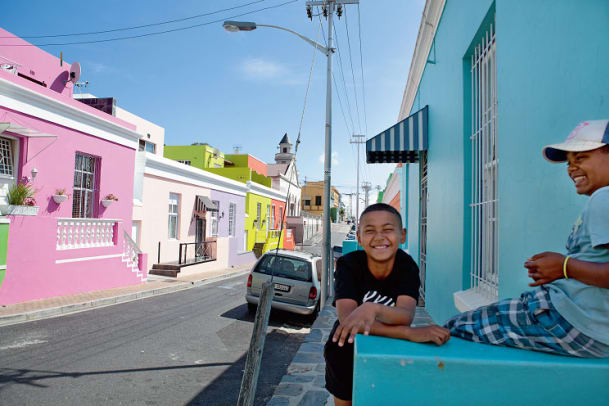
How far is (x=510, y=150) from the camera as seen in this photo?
2.80m

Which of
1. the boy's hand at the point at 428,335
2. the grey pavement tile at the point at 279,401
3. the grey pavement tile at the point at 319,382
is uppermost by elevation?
the boy's hand at the point at 428,335

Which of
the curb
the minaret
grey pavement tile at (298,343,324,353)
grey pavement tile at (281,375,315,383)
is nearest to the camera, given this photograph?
grey pavement tile at (281,375,315,383)

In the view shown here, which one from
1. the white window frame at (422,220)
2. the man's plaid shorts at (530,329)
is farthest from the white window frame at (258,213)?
the man's plaid shorts at (530,329)

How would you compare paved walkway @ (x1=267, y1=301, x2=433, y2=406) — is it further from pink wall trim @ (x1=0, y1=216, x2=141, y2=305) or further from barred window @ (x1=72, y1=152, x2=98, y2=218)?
barred window @ (x1=72, y1=152, x2=98, y2=218)

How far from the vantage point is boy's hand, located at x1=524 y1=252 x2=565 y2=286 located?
1307 millimetres

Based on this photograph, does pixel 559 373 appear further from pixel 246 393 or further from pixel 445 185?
pixel 445 185

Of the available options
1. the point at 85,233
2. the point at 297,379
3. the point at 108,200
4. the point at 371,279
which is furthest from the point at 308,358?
the point at 108,200

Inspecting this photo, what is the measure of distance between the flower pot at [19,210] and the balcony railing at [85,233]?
0.87 meters

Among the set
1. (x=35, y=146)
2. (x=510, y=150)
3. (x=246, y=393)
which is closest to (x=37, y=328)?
(x=35, y=146)

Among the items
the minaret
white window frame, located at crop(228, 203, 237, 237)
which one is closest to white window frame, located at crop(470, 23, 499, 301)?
white window frame, located at crop(228, 203, 237, 237)

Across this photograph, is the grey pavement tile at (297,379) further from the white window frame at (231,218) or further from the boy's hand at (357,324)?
the white window frame at (231,218)

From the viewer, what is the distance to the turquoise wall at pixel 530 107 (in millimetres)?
1872

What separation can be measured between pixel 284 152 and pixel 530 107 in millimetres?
48352

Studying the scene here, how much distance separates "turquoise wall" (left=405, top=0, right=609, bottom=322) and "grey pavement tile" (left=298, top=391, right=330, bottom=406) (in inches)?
76.2
